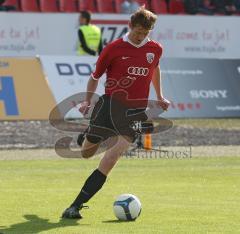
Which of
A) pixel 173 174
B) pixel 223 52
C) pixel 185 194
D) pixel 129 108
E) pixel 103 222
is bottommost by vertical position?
pixel 223 52

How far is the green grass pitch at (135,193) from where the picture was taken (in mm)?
10148

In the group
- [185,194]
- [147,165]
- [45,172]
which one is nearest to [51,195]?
[185,194]

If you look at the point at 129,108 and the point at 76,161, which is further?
the point at 76,161

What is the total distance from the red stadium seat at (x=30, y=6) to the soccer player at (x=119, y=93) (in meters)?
19.3

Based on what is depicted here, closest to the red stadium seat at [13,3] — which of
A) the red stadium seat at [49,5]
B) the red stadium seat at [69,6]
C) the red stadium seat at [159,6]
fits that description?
the red stadium seat at [49,5]

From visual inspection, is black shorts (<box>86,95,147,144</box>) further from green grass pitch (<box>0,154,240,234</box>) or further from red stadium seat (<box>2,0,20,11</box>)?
red stadium seat (<box>2,0,20,11</box>)

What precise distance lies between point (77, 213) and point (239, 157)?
8.46 meters

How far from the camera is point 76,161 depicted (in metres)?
18.0

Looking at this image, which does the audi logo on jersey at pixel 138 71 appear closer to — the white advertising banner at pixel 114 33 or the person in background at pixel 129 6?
the white advertising banner at pixel 114 33

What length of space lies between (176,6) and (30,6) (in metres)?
5.50

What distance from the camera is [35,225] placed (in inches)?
401

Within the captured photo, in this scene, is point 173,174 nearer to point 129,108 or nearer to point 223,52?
point 129,108

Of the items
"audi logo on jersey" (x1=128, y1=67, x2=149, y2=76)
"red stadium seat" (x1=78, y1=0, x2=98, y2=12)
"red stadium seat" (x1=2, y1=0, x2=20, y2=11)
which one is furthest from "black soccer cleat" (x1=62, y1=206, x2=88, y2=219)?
"red stadium seat" (x1=78, y1=0, x2=98, y2=12)

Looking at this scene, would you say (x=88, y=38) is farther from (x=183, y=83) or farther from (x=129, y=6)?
(x=129, y=6)
